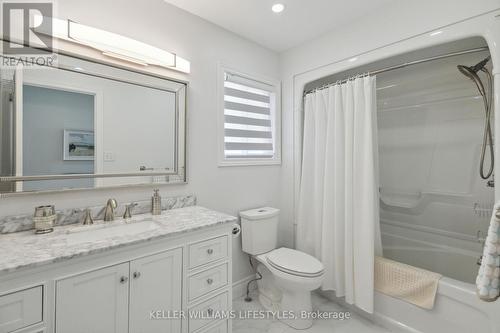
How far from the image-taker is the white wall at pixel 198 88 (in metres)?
1.49

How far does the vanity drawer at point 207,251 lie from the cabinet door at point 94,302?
14.3 inches

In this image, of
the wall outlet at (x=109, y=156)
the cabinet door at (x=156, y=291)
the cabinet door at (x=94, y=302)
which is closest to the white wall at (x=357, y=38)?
the cabinet door at (x=156, y=291)

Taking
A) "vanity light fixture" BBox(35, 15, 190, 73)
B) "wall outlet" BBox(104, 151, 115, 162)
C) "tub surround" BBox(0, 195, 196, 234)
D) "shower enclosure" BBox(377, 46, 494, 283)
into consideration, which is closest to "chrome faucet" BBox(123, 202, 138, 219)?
→ "tub surround" BBox(0, 195, 196, 234)

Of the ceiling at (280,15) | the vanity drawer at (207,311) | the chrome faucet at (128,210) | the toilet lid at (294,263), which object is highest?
the ceiling at (280,15)

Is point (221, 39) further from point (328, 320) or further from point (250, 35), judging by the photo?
point (328, 320)

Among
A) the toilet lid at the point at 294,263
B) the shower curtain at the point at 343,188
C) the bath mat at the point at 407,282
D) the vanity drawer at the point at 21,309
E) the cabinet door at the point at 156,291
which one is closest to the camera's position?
the vanity drawer at the point at 21,309

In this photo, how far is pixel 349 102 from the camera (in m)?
2.04

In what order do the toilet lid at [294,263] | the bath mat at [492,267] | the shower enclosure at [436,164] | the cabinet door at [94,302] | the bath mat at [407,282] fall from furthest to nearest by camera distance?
1. the shower enclosure at [436,164]
2. the toilet lid at [294,263]
3. the bath mat at [407,282]
4. the cabinet door at [94,302]
5. the bath mat at [492,267]

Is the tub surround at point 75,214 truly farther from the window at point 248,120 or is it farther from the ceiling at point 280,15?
the ceiling at point 280,15

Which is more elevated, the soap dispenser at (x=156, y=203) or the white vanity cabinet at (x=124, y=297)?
the soap dispenser at (x=156, y=203)

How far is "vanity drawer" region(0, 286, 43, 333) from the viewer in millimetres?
869

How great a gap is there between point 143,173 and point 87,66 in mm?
763

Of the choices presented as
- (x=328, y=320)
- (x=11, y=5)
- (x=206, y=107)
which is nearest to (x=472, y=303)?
(x=328, y=320)

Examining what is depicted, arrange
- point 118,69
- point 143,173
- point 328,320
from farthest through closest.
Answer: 1. point 328,320
2. point 143,173
3. point 118,69
